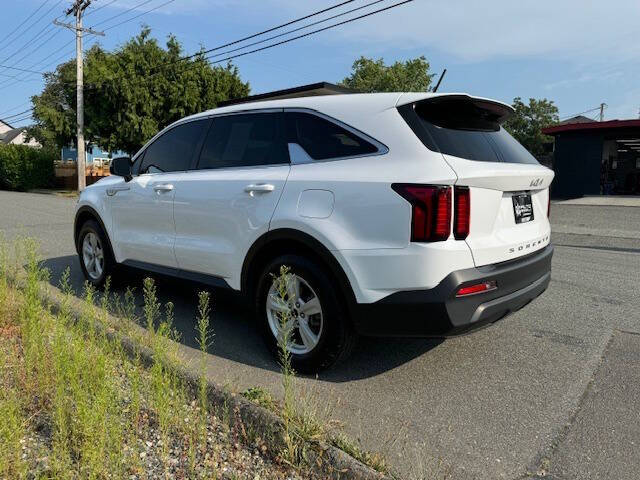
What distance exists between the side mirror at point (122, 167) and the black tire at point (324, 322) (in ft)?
7.63

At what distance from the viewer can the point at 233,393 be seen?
2.83m

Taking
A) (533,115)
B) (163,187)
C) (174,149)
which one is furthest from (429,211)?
(533,115)

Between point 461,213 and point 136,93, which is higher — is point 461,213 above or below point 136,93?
below

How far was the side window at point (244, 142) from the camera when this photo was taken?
381cm

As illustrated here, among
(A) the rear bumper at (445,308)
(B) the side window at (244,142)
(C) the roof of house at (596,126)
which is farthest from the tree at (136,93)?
(A) the rear bumper at (445,308)

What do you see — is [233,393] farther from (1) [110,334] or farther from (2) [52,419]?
(1) [110,334]

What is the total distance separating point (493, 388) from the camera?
3.32 meters

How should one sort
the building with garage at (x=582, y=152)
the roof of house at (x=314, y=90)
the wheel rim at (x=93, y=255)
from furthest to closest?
the building with garage at (x=582, y=152) → the roof of house at (x=314, y=90) → the wheel rim at (x=93, y=255)

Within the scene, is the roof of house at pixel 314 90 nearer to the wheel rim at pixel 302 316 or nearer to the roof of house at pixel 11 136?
the wheel rim at pixel 302 316

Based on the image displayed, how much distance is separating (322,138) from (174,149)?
1889 millimetres

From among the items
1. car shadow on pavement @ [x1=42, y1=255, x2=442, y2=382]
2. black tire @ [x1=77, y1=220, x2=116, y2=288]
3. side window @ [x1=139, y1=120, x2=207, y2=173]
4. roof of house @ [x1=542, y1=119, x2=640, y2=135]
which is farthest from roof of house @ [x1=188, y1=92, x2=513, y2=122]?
roof of house @ [x1=542, y1=119, x2=640, y2=135]

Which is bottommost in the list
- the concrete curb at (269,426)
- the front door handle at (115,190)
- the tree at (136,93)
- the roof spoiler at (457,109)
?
the concrete curb at (269,426)

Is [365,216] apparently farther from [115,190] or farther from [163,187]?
[115,190]

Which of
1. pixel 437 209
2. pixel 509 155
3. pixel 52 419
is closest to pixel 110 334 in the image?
pixel 52 419
